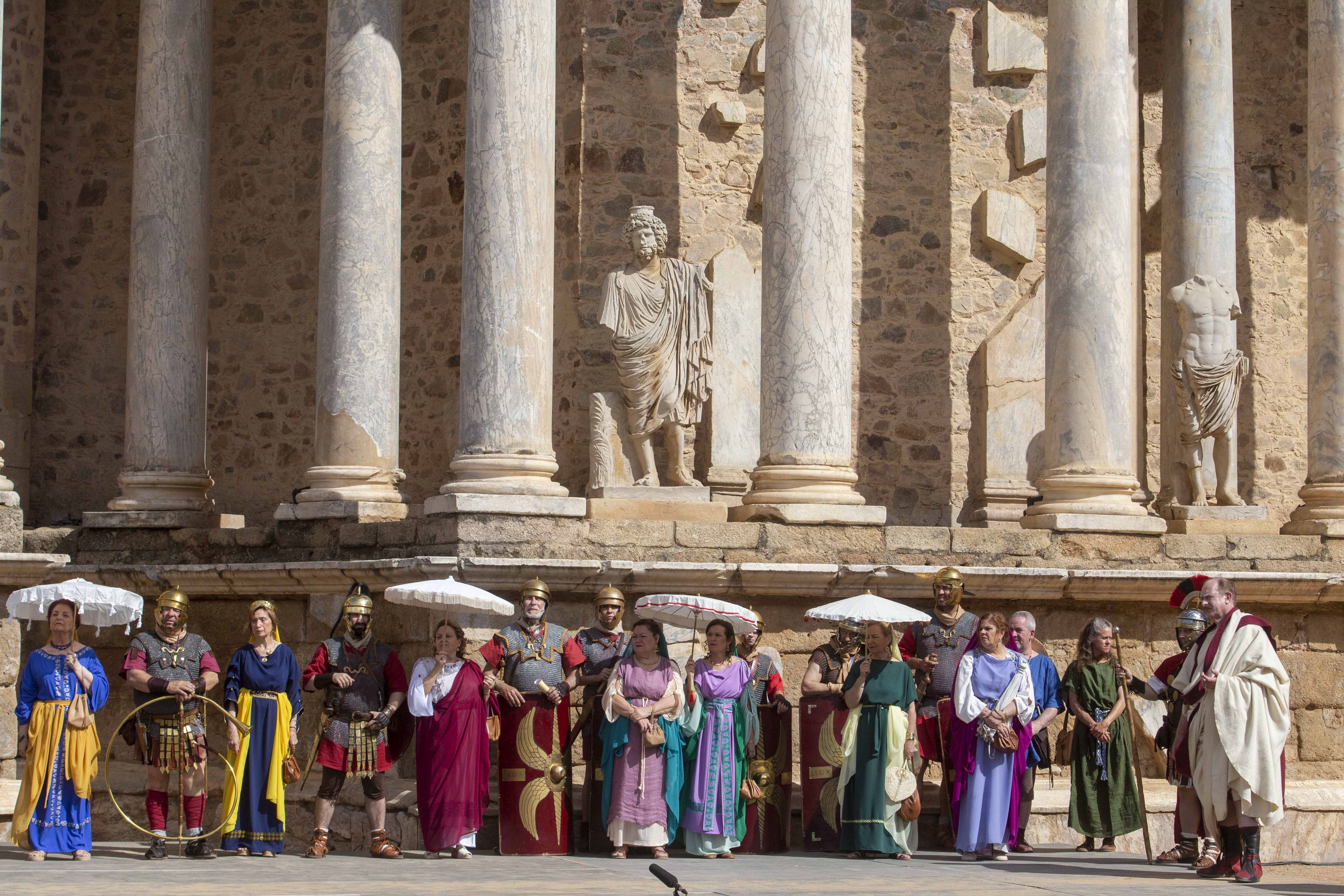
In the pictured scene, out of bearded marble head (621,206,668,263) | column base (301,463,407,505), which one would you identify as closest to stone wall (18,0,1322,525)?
bearded marble head (621,206,668,263)

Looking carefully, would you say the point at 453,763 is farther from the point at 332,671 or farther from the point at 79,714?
the point at 79,714

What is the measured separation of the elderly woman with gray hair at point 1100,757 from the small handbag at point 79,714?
17.8 feet

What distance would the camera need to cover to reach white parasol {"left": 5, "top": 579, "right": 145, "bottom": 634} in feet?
34.2

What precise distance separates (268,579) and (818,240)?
4.32m

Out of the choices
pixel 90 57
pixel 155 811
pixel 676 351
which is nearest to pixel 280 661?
pixel 155 811

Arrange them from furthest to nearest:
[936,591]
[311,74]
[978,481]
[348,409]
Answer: [311,74]
[978,481]
[348,409]
[936,591]

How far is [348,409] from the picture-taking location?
13.7 meters

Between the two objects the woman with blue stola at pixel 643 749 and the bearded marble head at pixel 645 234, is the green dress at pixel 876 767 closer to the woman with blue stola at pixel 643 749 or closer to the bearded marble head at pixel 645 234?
the woman with blue stola at pixel 643 749

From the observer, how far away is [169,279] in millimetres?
14406

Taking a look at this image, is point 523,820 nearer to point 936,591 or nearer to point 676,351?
point 936,591

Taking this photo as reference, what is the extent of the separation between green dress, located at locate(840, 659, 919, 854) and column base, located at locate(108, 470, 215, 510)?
5749 mm

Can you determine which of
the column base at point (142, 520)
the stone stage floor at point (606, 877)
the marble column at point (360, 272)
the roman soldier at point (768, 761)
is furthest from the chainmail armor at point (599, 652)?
the column base at point (142, 520)

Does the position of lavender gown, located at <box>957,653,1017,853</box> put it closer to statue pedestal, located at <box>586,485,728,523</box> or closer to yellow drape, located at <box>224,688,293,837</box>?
statue pedestal, located at <box>586,485,728,523</box>

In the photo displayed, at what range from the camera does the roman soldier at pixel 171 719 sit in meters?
10.4
